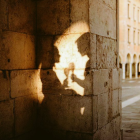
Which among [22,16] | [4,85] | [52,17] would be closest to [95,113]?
[4,85]

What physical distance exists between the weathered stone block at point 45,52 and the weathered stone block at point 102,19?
63cm

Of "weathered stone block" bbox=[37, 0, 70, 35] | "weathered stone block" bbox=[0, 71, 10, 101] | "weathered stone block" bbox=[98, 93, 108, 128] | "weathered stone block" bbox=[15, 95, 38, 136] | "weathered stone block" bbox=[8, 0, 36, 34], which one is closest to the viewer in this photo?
"weathered stone block" bbox=[0, 71, 10, 101]

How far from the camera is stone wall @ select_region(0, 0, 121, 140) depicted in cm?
369

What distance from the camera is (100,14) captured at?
13.7 ft

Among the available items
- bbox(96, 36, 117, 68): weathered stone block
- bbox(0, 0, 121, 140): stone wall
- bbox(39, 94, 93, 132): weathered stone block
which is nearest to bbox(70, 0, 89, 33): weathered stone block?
bbox(0, 0, 121, 140): stone wall

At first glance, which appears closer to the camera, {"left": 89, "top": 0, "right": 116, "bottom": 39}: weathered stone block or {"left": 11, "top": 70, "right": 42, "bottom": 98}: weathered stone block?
{"left": 11, "top": 70, "right": 42, "bottom": 98}: weathered stone block

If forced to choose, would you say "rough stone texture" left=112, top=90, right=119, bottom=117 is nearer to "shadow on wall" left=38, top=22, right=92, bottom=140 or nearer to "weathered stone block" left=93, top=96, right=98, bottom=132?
"weathered stone block" left=93, top=96, right=98, bottom=132

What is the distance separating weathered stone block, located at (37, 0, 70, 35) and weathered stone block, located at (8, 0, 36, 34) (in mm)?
98

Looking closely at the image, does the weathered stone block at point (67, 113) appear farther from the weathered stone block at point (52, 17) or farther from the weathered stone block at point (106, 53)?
the weathered stone block at point (52, 17)

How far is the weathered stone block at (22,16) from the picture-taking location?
3.54 meters

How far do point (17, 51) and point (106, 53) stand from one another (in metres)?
1.46

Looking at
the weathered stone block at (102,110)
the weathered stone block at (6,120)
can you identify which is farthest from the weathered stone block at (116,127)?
the weathered stone block at (6,120)

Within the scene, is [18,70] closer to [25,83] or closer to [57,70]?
[25,83]

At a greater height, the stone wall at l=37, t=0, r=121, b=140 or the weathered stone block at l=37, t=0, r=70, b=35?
the weathered stone block at l=37, t=0, r=70, b=35
